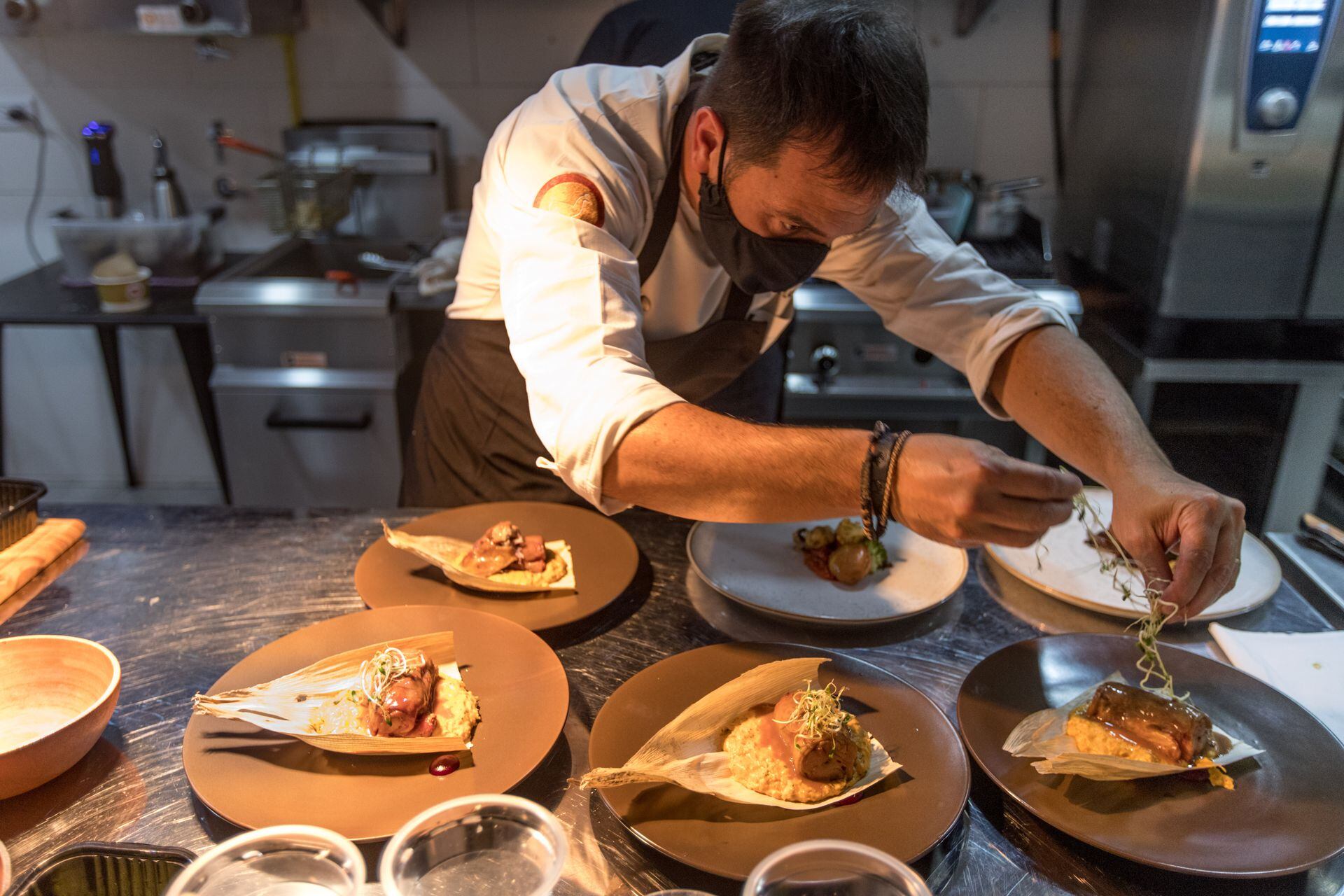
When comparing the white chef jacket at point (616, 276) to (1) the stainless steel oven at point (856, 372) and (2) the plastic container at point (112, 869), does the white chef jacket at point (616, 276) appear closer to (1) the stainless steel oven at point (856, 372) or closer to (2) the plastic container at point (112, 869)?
(2) the plastic container at point (112, 869)

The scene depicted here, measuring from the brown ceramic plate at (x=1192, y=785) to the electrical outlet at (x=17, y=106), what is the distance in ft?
12.7

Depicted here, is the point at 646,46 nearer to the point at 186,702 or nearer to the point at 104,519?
the point at 104,519

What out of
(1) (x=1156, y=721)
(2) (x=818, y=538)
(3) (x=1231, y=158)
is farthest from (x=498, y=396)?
(3) (x=1231, y=158)

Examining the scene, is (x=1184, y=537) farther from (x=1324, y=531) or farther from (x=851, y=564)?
(x=1324, y=531)

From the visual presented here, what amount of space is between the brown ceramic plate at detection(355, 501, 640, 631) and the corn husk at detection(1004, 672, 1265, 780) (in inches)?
22.8

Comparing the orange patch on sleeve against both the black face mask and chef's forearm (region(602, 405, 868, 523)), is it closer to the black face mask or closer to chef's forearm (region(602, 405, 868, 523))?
the black face mask

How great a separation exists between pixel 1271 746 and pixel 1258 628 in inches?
12.8

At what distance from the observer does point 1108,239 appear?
3.17 m

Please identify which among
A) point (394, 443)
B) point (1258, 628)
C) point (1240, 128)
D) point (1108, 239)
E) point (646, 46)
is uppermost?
point (646, 46)

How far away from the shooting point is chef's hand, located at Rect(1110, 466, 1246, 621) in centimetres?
127

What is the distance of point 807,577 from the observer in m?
1.55

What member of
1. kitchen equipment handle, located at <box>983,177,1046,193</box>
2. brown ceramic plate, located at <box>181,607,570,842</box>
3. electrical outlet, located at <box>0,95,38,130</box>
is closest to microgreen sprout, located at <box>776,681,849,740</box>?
brown ceramic plate, located at <box>181,607,570,842</box>

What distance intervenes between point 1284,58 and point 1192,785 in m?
2.14

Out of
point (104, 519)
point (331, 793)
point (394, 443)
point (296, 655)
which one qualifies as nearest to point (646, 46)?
point (394, 443)
